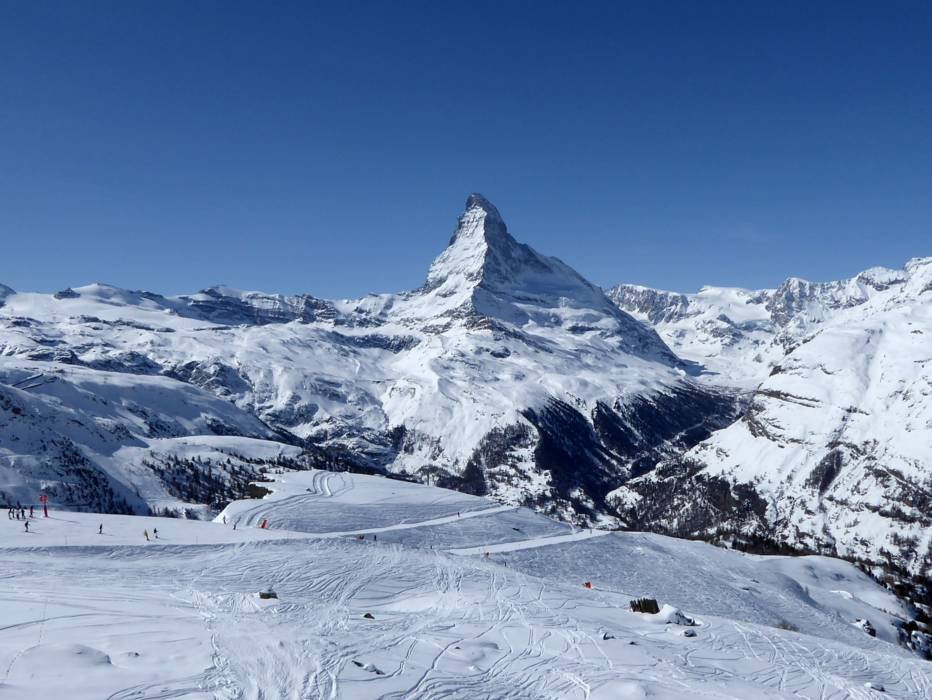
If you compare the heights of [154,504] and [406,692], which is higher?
[406,692]

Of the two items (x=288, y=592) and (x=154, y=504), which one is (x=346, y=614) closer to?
(x=288, y=592)

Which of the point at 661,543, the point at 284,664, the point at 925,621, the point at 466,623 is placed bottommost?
the point at 925,621

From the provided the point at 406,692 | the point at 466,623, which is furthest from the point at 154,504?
the point at 406,692

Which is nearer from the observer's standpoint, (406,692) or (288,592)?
(406,692)

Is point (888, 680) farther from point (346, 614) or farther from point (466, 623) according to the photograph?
point (346, 614)

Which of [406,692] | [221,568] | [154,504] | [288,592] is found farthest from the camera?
[154,504]

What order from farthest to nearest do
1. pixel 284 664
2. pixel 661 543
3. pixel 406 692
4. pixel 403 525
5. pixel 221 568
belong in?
1. pixel 661 543
2. pixel 403 525
3. pixel 221 568
4. pixel 284 664
5. pixel 406 692
